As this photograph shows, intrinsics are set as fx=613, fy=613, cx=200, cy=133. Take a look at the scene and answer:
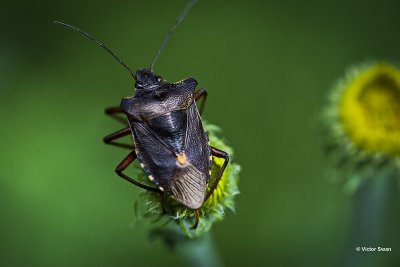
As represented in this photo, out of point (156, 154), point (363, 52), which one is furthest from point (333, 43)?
point (156, 154)

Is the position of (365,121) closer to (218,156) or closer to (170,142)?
(218,156)

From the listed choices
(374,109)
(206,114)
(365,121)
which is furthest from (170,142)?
(206,114)

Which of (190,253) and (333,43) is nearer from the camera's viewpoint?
(190,253)

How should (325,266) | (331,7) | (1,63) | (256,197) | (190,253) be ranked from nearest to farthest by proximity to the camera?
(190,253)
(325,266)
(256,197)
(1,63)
(331,7)

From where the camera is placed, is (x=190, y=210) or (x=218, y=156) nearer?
(x=190, y=210)

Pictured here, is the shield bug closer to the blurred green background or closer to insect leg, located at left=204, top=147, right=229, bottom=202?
insect leg, located at left=204, top=147, right=229, bottom=202

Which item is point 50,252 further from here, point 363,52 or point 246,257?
point 363,52

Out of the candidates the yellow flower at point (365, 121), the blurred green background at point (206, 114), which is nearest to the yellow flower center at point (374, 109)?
the yellow flower at point (365, 121)
